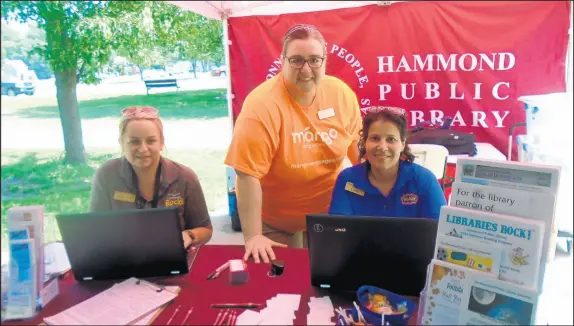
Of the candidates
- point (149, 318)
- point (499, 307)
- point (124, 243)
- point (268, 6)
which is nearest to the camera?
point (499, 307)

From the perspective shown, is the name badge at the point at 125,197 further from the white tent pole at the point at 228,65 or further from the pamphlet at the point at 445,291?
the white tent pole at the point at 228,65

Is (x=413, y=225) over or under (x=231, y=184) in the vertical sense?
over

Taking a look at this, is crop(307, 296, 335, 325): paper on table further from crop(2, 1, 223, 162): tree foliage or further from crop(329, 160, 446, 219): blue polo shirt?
crop(2, 1, 223, 162): tree foliage

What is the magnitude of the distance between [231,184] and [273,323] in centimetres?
317

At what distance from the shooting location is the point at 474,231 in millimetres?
1175

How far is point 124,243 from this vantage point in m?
1.52

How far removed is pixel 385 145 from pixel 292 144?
44cm

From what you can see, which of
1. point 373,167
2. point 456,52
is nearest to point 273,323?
point 373,167

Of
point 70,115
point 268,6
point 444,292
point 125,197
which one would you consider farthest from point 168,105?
point 444,292

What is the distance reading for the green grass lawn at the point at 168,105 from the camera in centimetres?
497

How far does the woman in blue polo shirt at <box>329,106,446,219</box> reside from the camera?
192 centimetres

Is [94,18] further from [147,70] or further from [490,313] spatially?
[490,313]

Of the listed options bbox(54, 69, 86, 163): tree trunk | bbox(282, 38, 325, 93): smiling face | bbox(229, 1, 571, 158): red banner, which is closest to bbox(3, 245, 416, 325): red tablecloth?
bbox(282, 38, 325, 93): smiling face

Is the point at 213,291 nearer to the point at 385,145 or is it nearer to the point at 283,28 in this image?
the point at 385,145
